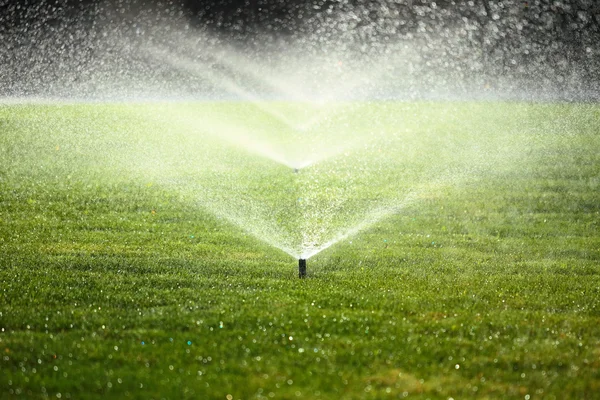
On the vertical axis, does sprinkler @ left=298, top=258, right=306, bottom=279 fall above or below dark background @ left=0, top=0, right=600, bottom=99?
below

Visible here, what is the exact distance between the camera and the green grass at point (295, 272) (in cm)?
420

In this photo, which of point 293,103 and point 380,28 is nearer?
point 293,103

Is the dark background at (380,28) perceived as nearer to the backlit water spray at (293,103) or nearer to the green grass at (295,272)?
the backlit water spray at (293,103)

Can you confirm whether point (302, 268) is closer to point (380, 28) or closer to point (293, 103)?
point (293, 103)

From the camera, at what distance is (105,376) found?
409 centimetres

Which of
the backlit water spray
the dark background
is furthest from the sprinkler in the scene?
the dark background

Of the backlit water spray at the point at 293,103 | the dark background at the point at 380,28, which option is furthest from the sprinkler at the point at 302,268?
the dark background at the point at 380,28

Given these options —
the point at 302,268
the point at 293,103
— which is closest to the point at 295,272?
the point at 302,268

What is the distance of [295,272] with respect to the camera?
655 cm

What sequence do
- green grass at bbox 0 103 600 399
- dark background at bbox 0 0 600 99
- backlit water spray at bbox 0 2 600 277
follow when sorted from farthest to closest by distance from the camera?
dark background at bbox 0 0 600 99 → backlit water spray at bbox 0 2 600 277 → green grass at bbox 0 103 600 399

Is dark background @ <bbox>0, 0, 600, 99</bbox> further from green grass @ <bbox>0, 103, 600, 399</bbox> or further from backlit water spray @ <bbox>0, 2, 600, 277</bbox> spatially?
green grass @ <bbox>0, 103, 600, 399</bbox>

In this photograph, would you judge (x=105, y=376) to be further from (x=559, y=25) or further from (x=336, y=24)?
(x=336, y=24)

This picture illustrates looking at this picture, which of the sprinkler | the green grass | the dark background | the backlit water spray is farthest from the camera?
the dark background

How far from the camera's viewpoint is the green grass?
4.20 meters
